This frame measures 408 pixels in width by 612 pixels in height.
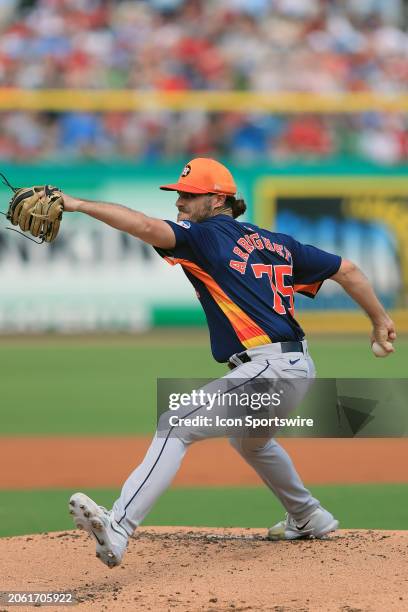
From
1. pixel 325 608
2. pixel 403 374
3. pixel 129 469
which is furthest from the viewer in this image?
pixel 403 374

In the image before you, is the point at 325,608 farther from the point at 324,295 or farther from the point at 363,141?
the point at 363,141

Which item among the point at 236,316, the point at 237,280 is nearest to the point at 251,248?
the point at 237,280

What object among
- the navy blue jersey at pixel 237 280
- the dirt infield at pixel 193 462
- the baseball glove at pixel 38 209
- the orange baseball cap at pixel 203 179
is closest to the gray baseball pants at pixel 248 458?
the navy blue jersey at pixel 237 280

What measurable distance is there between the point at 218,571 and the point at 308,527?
0.80 m

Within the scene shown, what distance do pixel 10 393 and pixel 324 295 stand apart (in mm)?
5476

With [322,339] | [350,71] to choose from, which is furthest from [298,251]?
[350,71]

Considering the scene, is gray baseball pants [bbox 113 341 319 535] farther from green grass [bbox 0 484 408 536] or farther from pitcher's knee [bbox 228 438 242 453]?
green grass [bbox 0 484 408 536]

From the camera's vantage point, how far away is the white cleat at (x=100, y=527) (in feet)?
14.5

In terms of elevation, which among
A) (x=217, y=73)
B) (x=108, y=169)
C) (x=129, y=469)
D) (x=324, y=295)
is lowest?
(x=129, y=469)

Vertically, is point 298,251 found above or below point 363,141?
below

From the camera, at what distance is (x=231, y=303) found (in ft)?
16.2

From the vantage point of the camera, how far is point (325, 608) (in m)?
4.25

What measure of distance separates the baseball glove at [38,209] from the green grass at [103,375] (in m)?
4.72

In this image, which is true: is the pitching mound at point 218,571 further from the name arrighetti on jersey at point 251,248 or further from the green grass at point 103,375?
the green grass at point 103,375
